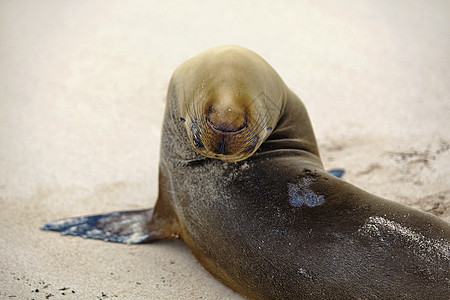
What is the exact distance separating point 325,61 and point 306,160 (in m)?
2.80

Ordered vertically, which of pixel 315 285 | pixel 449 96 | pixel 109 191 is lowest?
pixel 109 191

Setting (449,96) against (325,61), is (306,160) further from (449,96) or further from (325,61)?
(325,61)

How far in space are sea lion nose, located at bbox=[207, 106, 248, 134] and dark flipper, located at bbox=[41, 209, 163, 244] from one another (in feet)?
3.67

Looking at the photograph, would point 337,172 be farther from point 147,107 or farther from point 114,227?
point 147,107

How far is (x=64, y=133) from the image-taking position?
4.20m

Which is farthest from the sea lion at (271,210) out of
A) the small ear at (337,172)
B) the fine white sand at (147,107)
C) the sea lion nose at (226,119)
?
the small ear at (337,172)

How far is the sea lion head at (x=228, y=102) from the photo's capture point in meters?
1.84

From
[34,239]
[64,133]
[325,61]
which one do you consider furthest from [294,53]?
[34,239]

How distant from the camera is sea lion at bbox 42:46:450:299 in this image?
1.88m

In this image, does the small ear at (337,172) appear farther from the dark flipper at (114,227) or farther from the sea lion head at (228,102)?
the dark flipper at (114,227)

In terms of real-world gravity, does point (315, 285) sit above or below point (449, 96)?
below

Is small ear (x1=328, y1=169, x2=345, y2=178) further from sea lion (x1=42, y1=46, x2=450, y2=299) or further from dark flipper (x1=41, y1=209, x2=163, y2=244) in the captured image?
dark flipper (x1=41, y1=209, x2=163, y2=244)

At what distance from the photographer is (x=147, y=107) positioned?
4.63 m

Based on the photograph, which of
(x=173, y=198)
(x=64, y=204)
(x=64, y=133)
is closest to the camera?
(x=173, y=198)
